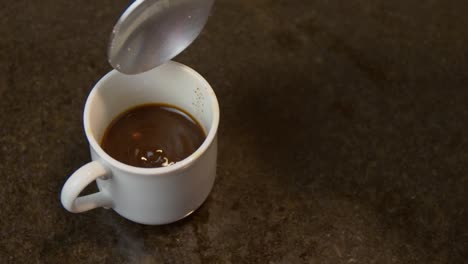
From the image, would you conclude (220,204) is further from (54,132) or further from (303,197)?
(54,132)

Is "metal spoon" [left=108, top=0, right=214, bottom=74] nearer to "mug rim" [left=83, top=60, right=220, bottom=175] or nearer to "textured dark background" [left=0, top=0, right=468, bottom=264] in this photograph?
"mug rim" [left=83, top=60, right=220, bottom=175]

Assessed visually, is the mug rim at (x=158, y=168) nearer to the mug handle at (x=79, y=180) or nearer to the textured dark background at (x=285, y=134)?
the mug handle at (x=79, y=180)

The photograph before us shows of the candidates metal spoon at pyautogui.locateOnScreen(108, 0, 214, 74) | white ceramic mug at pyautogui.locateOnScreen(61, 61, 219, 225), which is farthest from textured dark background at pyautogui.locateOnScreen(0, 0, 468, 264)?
metal spoon at pyautogui.locateOnScreen(108, 0, 214, 74)

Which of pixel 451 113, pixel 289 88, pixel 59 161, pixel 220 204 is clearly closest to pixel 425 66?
pixel 451 113

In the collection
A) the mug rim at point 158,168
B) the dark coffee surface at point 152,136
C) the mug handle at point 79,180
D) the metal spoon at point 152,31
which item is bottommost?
the dark coffee surface at point 152,136

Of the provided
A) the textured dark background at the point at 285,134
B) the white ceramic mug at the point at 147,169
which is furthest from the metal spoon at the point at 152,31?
the textured dark background at the point at 285,134

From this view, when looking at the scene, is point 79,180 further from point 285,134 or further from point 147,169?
point 285,134
